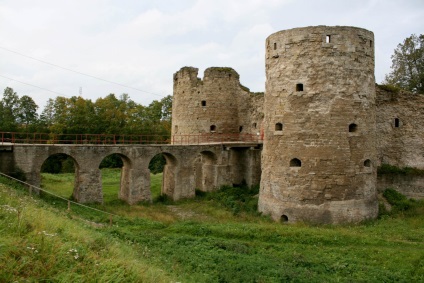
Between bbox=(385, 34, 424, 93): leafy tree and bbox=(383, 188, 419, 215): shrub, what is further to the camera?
bbox=(385, 34, 424, 93): leafy tree

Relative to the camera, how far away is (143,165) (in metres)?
21.0

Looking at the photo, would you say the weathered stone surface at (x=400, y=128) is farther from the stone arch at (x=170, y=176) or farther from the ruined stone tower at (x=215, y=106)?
the stone arch at (x=170, y=176)

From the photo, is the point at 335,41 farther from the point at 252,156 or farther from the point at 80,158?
the point at 80,158

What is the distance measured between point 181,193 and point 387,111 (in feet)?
41.4

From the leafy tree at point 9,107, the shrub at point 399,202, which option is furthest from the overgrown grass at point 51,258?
the leafy tree at point 9,107

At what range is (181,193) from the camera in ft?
73.6

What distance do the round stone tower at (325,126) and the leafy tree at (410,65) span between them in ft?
49.1

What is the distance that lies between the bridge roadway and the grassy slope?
2.66 m

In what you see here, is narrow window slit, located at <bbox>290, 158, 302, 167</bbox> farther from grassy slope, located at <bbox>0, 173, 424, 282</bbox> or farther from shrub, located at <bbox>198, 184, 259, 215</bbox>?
shrub, located at <bbox>198, 184, 259, 215</bbox>

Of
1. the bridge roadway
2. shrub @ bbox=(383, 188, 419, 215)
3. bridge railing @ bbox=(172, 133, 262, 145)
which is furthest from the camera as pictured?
bridge railing @ bbox=(172, 133, 262, 145)

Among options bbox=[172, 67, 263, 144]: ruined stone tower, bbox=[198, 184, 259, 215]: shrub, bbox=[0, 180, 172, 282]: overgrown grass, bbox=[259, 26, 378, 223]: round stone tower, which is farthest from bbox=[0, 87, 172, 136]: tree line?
bbox=[0, 180, 172, 282]: overgrown grass

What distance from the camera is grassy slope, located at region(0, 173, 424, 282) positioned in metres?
5.67

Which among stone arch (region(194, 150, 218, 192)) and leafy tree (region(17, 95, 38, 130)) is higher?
leafy tree (region(17, 95, 38, 130))

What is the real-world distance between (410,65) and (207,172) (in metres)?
18.8
